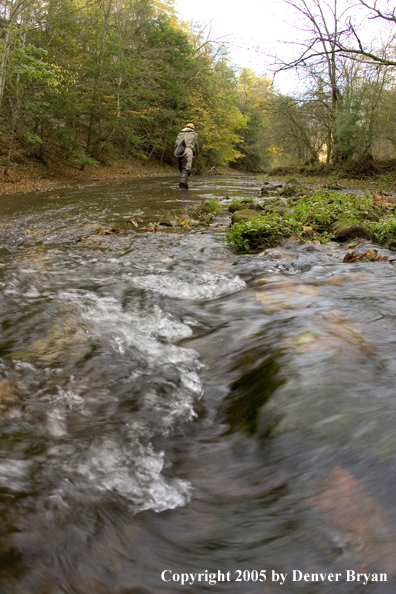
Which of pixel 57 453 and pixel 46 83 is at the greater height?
pixel 46 83

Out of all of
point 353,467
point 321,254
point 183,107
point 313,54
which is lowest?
point 353,467

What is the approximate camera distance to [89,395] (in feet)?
9.04

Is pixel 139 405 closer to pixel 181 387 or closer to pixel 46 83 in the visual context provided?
pixel 181 387

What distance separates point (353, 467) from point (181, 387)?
1.32 m

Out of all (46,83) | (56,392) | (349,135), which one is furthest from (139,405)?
(349,135)

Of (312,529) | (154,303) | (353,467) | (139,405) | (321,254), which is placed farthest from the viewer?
(321,254)

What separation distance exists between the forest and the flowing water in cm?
997

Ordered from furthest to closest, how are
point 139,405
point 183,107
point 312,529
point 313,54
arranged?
1. point 183,107
2. point 313,54
3. point 139,405
4. point 312,529

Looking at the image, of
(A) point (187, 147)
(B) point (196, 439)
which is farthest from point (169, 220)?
(B) point (196, 439)

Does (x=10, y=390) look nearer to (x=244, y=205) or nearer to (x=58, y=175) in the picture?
(x=244, y=205)

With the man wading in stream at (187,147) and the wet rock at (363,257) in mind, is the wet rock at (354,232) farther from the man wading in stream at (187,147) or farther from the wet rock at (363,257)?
the man wading in stream at (187,147)

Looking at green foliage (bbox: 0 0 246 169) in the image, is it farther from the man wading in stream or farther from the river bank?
the river bank

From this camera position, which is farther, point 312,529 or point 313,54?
point 313,54

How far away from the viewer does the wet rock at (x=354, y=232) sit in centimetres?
757
